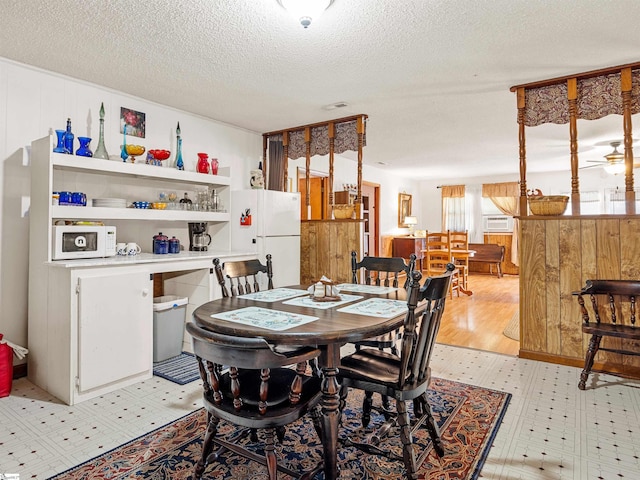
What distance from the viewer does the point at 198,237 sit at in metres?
4.07

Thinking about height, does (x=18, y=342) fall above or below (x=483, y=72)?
below

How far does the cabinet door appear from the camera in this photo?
257 cm

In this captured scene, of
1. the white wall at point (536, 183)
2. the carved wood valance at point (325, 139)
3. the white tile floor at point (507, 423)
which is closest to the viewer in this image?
the white tile floor at point (507, 423)

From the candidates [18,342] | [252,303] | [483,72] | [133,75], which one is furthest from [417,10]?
[18,342]

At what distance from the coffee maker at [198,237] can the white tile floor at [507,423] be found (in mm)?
1513

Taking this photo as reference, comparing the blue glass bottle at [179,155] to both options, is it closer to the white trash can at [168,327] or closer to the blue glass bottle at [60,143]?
the blue glass bottle at [60,143]

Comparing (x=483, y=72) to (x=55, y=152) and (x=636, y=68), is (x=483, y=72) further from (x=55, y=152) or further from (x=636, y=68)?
(x=55, y=152)

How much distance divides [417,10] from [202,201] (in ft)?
8.99

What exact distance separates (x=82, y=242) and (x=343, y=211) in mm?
2615

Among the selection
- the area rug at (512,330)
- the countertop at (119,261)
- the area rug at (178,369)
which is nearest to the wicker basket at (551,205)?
the area rug at (512,330)

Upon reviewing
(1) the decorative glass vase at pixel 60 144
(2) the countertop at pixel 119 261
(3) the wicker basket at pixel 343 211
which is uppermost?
(1) the decorative glass vase at pixel 60 144

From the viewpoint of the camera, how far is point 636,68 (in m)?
3.02

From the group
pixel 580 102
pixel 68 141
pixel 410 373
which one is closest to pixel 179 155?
pixel 68 141

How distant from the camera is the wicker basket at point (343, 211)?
176 inches
